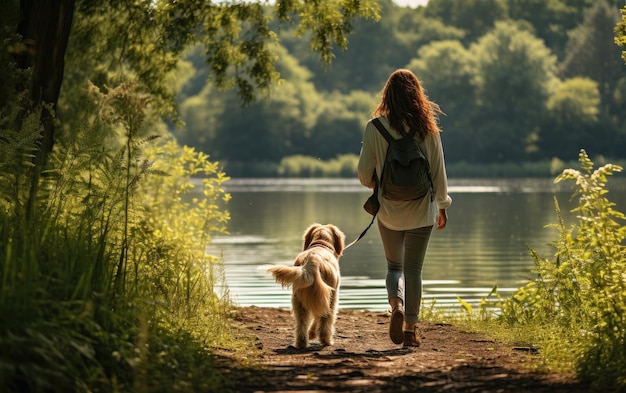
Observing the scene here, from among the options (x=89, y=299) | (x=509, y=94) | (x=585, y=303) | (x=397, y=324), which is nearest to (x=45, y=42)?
(x=397, y=324)

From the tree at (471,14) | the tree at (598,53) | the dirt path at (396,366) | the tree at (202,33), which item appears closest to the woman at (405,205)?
the dirt path at (396,366)

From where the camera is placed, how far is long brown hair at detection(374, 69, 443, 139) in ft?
24.7

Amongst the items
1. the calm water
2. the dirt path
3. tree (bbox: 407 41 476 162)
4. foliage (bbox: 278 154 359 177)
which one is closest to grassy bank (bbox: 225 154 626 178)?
foliage (bbox: 278 154 359 177)

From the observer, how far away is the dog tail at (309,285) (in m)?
7.56

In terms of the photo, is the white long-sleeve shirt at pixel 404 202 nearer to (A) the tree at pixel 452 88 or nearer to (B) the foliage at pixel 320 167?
(A) the tree at pixel 452 88

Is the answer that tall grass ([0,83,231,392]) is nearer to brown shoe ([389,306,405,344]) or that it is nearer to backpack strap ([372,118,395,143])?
brown shoe ([389,306,405,344])

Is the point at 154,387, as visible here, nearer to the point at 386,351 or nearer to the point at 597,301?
the point at 386,351

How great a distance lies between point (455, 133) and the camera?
89125mm

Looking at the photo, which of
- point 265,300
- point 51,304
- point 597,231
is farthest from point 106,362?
point 265,300

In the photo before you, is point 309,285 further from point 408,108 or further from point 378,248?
point 378,248

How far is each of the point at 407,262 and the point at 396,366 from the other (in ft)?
5.14

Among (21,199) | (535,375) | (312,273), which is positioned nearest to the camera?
(535,375)

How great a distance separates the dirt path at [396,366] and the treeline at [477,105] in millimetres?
67678

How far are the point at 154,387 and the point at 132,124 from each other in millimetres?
2313
